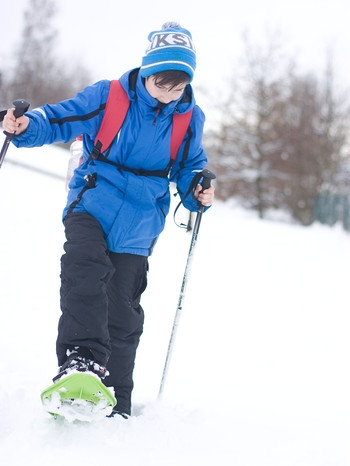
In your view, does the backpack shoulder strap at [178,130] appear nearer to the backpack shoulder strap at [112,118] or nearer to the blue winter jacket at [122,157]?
the blue winter jacket at [122,157]

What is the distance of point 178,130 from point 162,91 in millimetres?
260

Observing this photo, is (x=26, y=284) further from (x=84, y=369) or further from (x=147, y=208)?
(x=84, y=369)

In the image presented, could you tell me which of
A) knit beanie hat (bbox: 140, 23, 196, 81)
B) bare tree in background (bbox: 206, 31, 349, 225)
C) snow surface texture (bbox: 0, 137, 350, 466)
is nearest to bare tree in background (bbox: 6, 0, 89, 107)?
bare tree in background (bbox: 206, 31, 349, 225)

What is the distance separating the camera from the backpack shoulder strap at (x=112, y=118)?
8.61 feet

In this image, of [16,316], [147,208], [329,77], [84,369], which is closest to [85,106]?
[147,208]

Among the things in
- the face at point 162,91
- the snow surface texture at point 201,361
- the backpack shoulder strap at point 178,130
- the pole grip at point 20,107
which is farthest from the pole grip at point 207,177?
the snow surface texture at point 201,361

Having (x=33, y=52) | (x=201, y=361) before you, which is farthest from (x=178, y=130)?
(x=33, y=52)

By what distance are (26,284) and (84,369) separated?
103 inches

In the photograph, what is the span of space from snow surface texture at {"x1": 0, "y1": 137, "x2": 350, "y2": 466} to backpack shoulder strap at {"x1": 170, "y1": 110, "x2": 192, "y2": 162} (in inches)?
57.5

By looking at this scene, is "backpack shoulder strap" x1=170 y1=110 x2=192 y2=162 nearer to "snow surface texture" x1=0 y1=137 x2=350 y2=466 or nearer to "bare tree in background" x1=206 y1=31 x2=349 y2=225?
"snow surface texture" x1=0 y1=137 x2=350 y2=466

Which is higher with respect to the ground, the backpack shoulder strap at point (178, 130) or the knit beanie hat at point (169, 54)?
the knit beanie hat at point (169, 54)

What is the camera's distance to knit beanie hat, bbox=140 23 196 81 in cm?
257

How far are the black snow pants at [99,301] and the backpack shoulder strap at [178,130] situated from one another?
62 cm

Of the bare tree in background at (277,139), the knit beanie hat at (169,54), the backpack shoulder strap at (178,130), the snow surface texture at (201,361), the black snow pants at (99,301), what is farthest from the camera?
the bare tree in background at (277,139)
